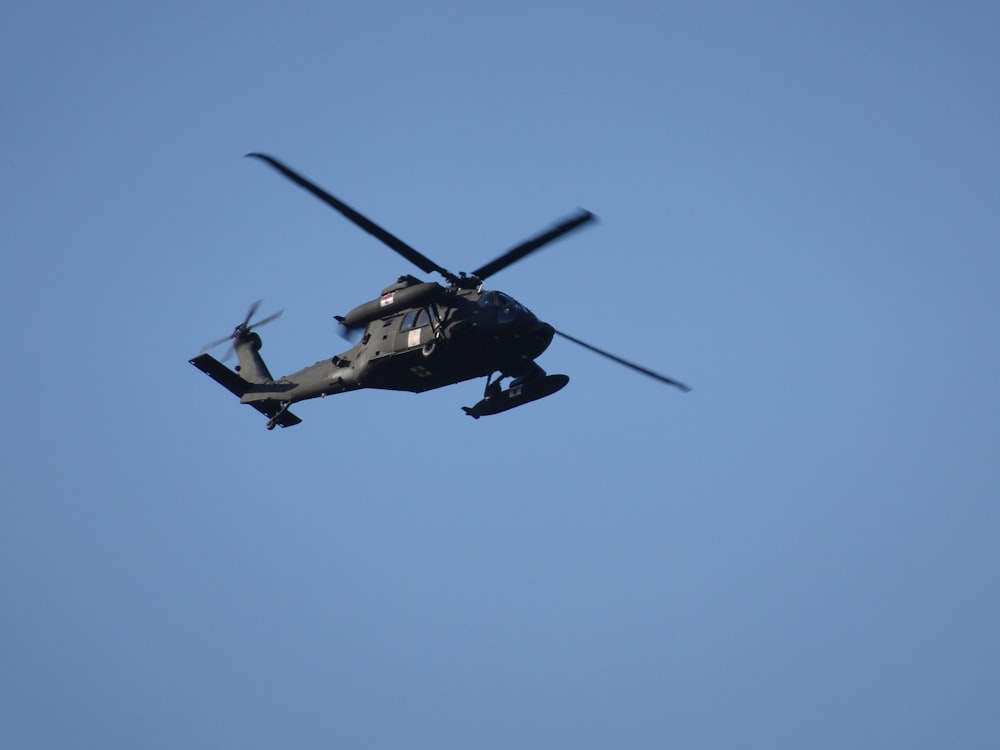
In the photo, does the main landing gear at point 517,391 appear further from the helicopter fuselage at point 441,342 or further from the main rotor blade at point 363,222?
the main rotor blade at point 363,222

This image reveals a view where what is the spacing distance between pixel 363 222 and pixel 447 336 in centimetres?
394

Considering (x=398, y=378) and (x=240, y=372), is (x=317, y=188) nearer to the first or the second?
(x=398, y=378)

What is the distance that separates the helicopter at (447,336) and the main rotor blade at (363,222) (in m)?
0.02

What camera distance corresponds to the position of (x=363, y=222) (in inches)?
1238

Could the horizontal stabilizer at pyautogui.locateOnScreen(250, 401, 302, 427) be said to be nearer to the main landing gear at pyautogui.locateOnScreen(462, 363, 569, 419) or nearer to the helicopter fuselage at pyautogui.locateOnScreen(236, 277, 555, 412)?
the helicopter fuselage at pyautogui.locateOnScreen(236, 277, 555, 412)

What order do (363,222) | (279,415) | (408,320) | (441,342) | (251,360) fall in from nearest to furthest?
(363,222)
(441,342)
(408,320)
(279,415)
(251,360)

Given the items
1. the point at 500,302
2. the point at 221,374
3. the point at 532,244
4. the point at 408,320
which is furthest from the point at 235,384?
the point at 532,244

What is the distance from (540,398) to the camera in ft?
114

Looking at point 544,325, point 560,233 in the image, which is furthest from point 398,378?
point 560,233

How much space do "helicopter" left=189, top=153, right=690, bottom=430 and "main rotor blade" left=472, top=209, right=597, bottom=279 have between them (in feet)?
0.08

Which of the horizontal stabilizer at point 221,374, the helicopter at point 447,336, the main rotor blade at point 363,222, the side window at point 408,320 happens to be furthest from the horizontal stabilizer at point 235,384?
the main rotor blade at point 363,222

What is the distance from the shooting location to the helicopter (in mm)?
32531

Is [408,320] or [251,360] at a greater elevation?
[251,360]

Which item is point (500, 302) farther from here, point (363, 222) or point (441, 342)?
point (363, 222)
